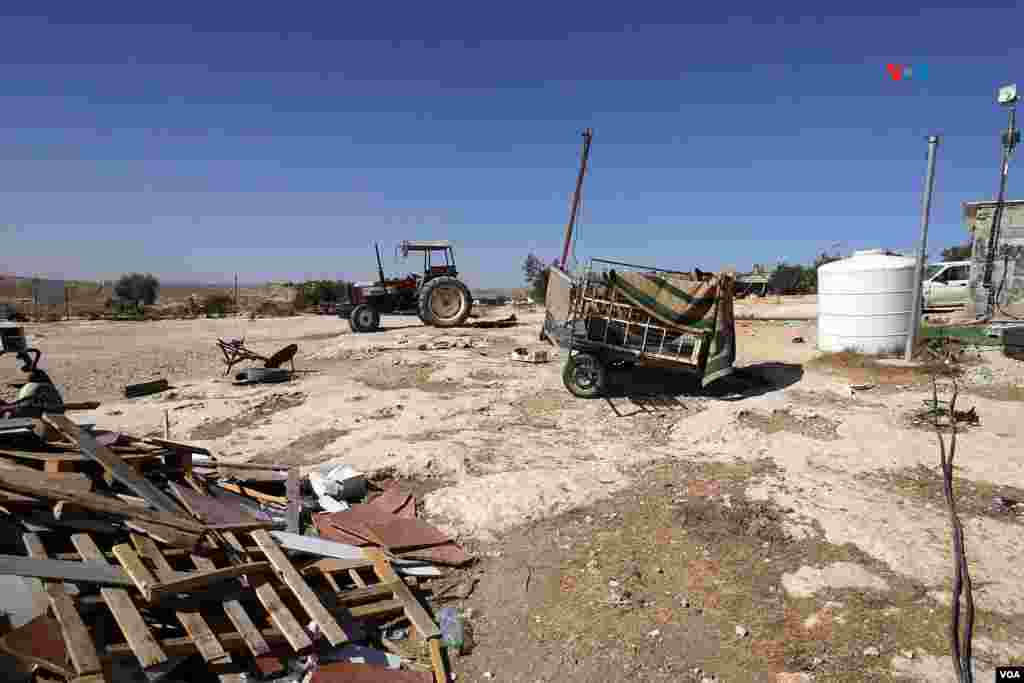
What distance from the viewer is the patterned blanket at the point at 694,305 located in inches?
329

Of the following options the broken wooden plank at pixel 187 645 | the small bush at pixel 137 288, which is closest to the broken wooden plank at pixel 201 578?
the broken wooden plank at pixel 187 645

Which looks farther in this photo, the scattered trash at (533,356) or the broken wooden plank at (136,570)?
the scattered trash at (533,356)

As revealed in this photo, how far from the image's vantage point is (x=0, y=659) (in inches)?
100

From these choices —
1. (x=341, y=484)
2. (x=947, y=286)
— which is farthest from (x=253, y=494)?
(x=947, y=286)

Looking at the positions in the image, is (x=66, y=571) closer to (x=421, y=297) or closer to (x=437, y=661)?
(x=437, y=661)

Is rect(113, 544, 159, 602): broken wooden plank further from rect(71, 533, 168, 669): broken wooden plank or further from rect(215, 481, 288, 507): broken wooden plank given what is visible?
rect(215, 481, 288, 507): broken wooden plank

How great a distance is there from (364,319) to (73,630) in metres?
13.7

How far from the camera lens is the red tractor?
15.9 metres

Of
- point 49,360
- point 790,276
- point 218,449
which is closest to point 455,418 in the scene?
point 218,449

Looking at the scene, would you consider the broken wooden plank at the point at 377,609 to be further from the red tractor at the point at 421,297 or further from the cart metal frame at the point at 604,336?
the red tractor at the point at 421,297

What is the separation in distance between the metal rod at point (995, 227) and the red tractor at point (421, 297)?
12309 mm

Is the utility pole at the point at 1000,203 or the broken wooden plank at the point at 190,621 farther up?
the utility pole at the point at 1000,203

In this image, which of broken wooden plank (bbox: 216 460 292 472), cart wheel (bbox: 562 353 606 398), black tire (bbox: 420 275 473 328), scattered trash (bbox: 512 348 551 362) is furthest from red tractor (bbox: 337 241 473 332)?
broken wooden plank (bbox: 216 460 292 472)

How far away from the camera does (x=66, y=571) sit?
3.07 m
